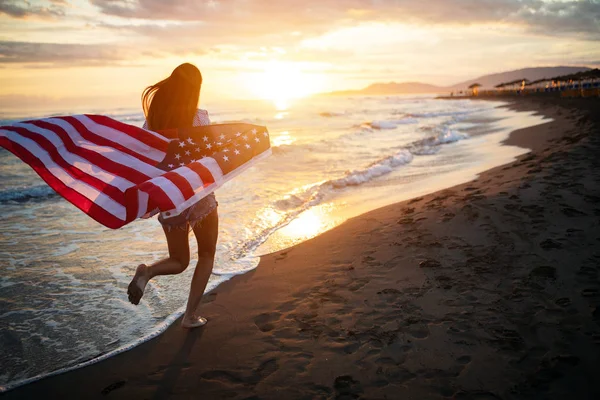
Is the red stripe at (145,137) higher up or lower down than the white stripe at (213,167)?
higher up

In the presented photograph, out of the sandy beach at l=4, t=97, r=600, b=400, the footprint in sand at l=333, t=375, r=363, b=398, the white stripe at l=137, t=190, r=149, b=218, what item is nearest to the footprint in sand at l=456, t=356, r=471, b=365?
the sandy beach at l=4, t=97, r=600, b=400

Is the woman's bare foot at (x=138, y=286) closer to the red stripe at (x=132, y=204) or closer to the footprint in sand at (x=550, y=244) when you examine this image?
the red stripe at (x=132, y=204)

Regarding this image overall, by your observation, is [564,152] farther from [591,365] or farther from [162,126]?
[162,126]

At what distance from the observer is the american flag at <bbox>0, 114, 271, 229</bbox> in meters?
3.23

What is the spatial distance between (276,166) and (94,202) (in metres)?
11.3

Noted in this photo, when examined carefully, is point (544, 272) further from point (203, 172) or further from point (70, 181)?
point (70, 181)

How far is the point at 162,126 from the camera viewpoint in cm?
361

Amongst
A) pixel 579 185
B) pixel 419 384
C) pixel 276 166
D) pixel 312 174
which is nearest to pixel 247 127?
pixel 419 384

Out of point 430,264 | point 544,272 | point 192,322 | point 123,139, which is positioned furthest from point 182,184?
point 544,272

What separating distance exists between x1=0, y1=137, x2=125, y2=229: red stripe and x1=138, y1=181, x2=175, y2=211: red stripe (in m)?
0.38

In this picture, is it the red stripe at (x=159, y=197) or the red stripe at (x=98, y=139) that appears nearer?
the red stripe at (x=159, y=197)

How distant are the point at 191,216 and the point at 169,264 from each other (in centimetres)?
55

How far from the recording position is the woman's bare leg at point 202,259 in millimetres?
3674

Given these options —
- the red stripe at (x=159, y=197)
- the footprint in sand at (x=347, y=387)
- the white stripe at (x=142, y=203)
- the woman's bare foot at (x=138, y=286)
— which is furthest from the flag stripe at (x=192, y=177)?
the footprint in sand at (x=347, y=387)
